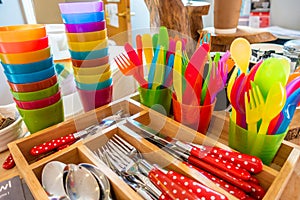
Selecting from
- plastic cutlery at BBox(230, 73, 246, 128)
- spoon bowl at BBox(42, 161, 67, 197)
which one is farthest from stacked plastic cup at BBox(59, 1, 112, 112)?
plastic cutlery at BBox(230, 73, 246, 128)

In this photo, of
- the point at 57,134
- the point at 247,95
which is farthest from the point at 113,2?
the point at 247,95

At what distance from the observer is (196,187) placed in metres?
0.33

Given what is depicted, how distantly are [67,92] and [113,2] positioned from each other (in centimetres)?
177

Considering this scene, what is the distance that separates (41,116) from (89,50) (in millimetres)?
180

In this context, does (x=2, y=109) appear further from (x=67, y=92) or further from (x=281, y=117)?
(x=281, y=117)

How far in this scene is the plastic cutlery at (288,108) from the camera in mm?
333

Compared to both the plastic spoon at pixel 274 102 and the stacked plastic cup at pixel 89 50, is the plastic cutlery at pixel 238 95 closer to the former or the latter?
the plastic spoon at pixel 274 102

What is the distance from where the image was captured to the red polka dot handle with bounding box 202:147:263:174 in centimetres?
35

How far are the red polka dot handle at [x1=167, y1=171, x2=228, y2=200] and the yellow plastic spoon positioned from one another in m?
0.21

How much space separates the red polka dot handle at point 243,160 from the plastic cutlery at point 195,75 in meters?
0.11

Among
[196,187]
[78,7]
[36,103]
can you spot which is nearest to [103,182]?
[196,187]

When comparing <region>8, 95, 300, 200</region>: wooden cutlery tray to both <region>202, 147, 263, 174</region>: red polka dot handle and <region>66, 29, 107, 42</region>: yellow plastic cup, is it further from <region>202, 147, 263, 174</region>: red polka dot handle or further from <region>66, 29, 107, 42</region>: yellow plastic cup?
<region>66, 29, 107, 42</region>: yellow plastic cup

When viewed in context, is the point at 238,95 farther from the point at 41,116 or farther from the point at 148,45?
the point at 41,116

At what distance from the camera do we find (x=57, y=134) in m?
0.48
